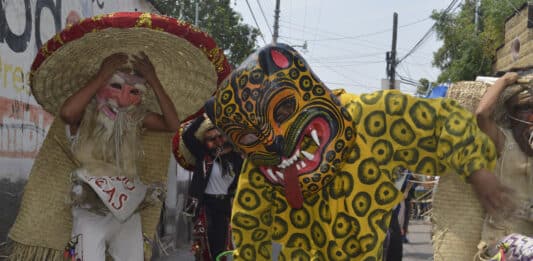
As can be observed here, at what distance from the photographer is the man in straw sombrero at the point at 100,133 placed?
14.3 feet

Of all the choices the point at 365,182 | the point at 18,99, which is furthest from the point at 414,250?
the point at 365,182

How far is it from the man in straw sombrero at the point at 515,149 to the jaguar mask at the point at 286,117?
1.11 metres

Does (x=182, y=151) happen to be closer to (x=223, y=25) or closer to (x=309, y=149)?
(x=309, y=149)

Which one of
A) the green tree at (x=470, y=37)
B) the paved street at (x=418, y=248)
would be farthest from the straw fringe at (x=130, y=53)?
the green tree at (x=470, y=37)

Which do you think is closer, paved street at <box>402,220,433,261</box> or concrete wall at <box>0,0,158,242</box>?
concrete wall at <box>0,0,158,242</box>

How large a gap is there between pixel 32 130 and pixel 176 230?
4.54 m

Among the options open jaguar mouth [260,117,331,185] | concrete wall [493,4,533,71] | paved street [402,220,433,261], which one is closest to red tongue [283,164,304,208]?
open jaguar mouth [260,117,331,185]

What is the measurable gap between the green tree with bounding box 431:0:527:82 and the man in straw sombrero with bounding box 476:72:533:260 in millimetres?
19146

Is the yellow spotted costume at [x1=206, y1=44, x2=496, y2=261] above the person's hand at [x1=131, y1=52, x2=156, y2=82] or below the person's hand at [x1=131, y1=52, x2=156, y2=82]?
below

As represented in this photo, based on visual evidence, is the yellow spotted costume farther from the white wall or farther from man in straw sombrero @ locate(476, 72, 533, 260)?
the white wall

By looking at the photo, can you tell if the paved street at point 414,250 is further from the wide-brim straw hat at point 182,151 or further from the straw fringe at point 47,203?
the straw fringe at point 47,203

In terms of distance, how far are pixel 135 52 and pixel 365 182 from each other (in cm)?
174

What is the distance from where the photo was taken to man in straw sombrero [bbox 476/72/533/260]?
4.26 metres

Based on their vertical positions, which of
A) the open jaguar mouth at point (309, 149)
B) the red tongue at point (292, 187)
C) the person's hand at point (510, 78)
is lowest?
the red tongue at point (292, 187)
